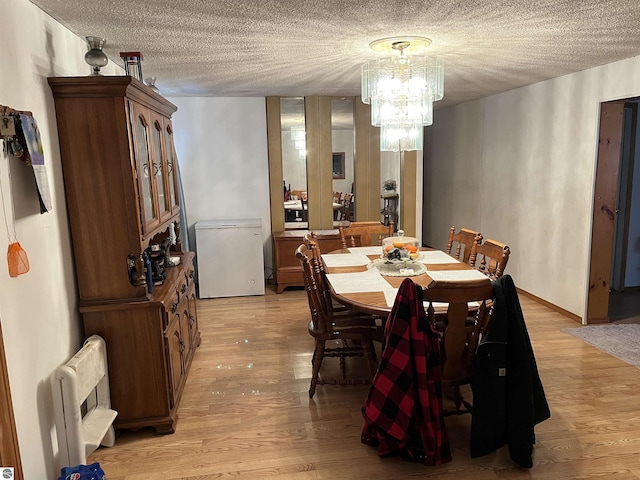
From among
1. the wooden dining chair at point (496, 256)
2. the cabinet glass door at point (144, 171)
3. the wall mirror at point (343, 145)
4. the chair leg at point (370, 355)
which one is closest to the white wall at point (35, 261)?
the cabinet glass door at point (144, 171)

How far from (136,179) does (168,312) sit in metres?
0.78

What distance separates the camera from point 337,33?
102 inches

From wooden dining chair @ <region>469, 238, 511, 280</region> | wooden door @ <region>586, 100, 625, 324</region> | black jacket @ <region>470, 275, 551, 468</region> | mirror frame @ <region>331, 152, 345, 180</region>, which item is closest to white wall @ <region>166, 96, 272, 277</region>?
mirror frame @ <region>331, 152, 345, 180</region>

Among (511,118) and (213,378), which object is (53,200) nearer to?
(213,378)

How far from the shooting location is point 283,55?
123 inches

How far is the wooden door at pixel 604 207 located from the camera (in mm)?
3793

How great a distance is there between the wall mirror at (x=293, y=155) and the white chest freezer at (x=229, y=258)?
2.10ft

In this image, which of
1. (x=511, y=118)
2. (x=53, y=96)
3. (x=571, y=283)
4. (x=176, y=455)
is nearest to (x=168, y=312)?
(x=176, y=455)

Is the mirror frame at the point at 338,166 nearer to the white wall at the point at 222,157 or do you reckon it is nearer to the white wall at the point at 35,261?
the white wall at the point at 222,157

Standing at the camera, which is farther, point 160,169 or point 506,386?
point 160,169

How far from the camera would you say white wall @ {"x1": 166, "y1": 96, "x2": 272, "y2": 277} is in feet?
17.1

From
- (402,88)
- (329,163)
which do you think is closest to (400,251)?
(402,88)

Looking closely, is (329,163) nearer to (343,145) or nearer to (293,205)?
(343,145)

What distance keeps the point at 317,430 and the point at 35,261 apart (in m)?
1.65
